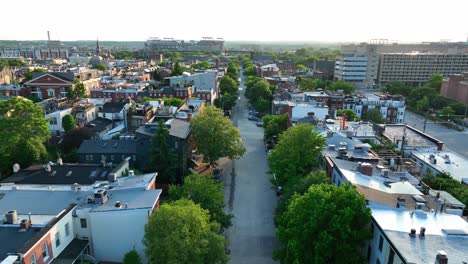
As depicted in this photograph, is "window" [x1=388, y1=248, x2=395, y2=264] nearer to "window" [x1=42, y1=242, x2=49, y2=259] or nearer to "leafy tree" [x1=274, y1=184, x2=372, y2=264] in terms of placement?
"leafy tree" [x1=274, y1=184, x2=372, y2=264]

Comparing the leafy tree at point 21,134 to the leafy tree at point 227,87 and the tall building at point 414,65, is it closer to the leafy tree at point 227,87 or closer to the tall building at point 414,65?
the leafy tree at point 227,87

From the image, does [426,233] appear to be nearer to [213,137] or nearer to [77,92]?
[213,137]

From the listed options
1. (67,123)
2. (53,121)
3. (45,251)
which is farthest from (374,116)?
(45,251)

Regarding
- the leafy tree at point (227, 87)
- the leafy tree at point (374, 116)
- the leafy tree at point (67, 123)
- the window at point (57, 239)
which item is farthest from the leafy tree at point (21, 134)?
the leafy tree at point (227, 87)

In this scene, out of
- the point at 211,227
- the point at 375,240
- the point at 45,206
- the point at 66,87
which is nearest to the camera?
the point at 375,240

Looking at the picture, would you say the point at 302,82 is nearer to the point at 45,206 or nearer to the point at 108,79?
the point at 108,79

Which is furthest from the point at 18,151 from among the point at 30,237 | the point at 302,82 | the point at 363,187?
the point at 302,82

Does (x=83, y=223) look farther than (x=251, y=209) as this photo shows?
No
